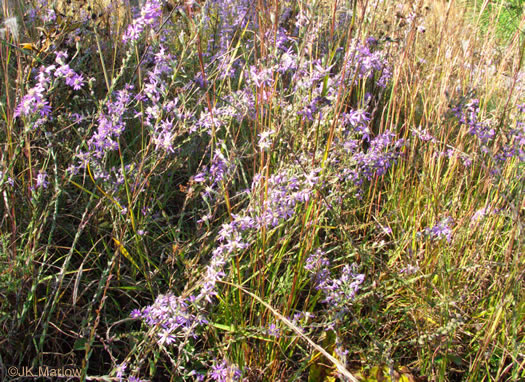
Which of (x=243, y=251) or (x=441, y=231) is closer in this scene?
(x=243, y=251)

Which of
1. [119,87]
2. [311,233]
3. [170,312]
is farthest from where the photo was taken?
[119,87]

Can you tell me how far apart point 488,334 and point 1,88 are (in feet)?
7.38

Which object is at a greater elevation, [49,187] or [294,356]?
[49,187]

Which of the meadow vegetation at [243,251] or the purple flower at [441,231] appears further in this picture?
the purple flower at [441,231]

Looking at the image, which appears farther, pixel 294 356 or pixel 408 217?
pixel 408 217

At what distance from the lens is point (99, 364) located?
154 cm

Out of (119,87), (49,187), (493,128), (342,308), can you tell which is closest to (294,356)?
(342,308)

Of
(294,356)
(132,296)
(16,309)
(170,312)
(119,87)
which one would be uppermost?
(119,87)

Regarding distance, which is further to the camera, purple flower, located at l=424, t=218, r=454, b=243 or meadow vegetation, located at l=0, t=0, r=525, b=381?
purple flower, located at l=424, t=218, r=454, b=243

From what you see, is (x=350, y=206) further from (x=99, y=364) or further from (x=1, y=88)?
(x=1, y=88)

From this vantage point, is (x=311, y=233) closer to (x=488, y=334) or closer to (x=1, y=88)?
(x=488, y=334)

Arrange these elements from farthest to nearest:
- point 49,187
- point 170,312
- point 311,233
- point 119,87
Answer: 1. point 119,87
2. point 49,187
3. point 311,233
4. point 170,312

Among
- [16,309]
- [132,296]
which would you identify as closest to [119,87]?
[132,296]

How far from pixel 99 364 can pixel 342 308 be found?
84 centimetres
